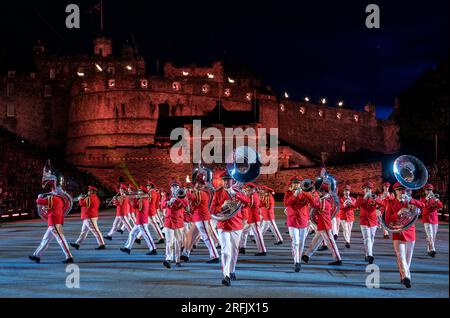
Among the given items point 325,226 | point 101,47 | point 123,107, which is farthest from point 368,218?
point 101,47

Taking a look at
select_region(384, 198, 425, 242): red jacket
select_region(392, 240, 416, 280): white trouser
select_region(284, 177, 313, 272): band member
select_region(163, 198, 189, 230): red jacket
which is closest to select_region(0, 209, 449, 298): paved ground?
select_region(392, 240, 416, 280): white trouser

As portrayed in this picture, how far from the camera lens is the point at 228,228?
8.95 m

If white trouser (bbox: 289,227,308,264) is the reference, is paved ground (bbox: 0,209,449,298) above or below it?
below

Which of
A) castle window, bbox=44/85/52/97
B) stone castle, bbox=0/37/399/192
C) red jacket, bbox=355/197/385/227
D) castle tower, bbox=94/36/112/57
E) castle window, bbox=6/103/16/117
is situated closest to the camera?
red jacket, bbox=355/197/385/227

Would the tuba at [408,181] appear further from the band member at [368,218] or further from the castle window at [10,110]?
the castle window at [10,110]

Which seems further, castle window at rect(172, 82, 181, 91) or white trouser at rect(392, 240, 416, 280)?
castle window at rect(172, 82, 181, 91)

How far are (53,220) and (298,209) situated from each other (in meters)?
5.02

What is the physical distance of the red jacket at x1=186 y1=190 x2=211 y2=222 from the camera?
38.2 ft

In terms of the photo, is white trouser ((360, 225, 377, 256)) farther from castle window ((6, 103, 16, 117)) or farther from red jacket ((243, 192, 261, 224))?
castle window ((6, 103, 16, 117))

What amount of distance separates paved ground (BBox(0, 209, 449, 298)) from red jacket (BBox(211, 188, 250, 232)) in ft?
2.99

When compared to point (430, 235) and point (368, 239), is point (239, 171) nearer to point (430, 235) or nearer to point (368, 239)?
point (368, 239)

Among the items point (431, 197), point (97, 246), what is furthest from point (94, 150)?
point (431, 197)

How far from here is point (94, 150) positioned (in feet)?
180
